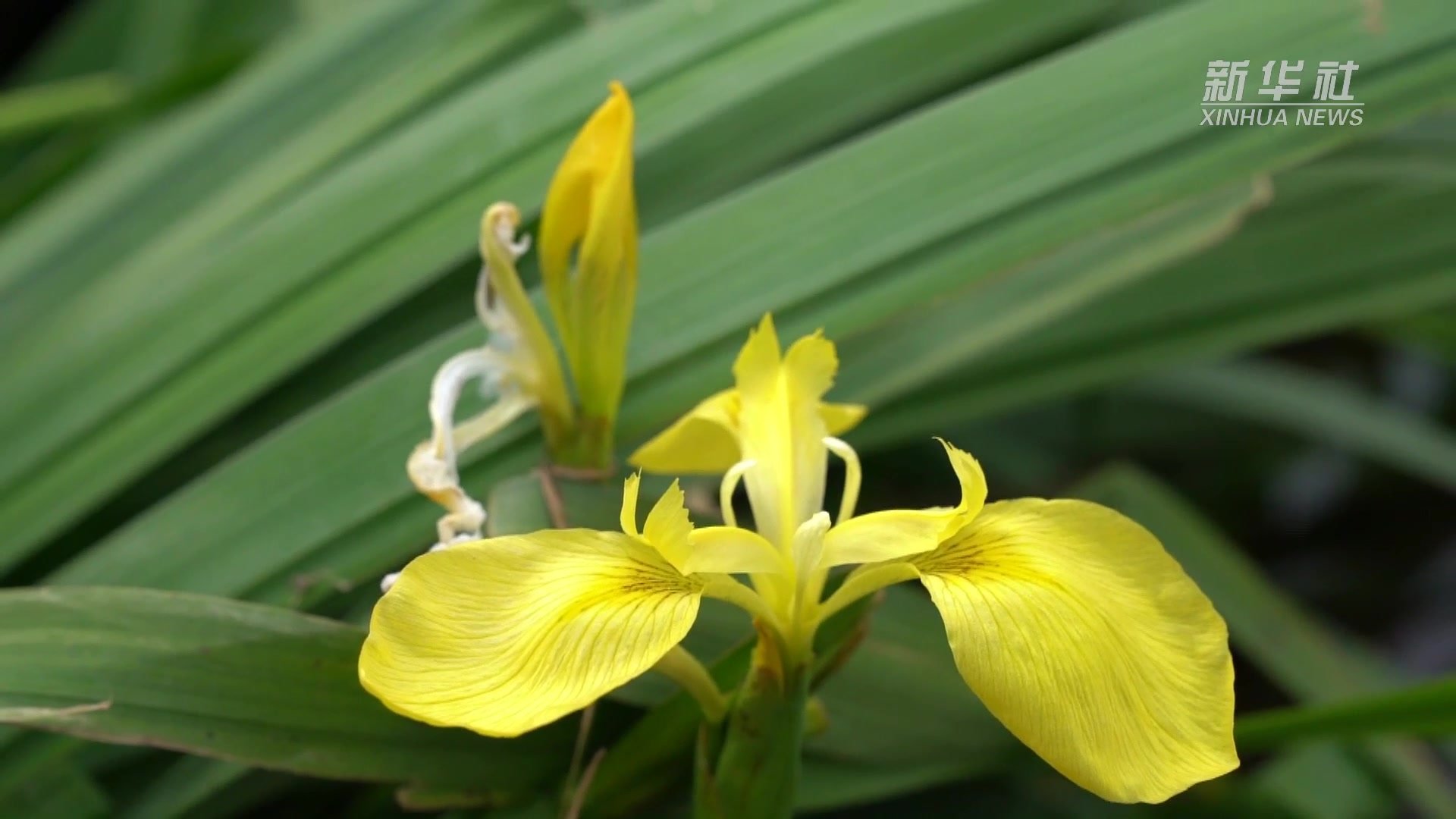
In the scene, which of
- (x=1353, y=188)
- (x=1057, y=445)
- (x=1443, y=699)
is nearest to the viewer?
(x=1443, y=699)

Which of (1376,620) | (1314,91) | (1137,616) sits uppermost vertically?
(1314,91)

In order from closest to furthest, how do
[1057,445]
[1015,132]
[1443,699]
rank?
[1443,699] < [1015,132] < [1057,445]

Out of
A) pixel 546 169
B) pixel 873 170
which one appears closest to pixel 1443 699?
pixel 873 170

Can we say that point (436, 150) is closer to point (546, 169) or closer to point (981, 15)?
point (546, 169)

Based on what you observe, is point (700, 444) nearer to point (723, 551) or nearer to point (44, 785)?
point (723, 551)

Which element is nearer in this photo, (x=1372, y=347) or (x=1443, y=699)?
(x=1443, y=699)

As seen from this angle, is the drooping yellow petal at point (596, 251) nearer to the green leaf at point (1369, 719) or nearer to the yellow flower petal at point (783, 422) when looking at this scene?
the yellow flower petal at point (783, 422)

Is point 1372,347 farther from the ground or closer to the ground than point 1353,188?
closer to the ground

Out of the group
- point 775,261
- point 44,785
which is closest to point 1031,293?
point 775,261

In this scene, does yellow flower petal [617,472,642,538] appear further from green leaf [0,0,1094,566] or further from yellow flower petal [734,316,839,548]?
green leaf [0,0,1094,566]
